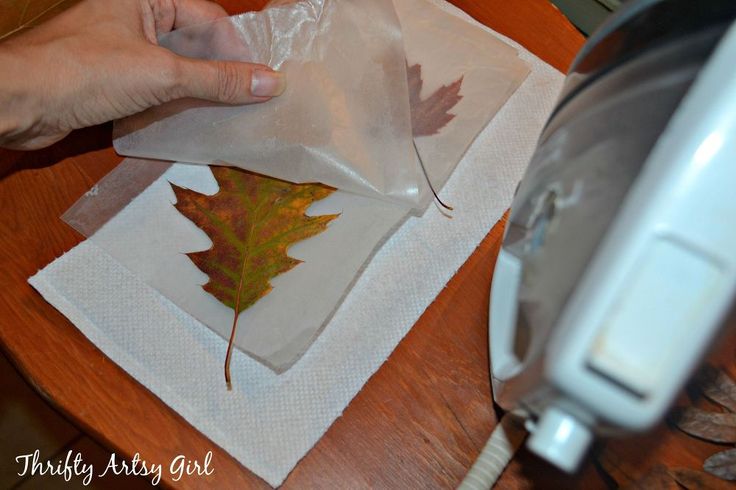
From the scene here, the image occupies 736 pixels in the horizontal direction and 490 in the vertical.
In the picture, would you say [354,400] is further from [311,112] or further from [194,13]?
[194,13]

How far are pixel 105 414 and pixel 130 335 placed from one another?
0.06m

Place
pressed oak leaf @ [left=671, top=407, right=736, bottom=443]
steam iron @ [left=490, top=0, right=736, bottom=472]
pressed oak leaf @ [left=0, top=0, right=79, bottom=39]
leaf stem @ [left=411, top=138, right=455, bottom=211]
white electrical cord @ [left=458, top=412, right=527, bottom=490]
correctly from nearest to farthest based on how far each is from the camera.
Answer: steam iron @ [left=490, top=0, right=736, bottom=472], pressed oak leaf @ [left=671, top=407, right=736, bottom=443], white electrical cord @ [left=458, top=412, right=527, bottom=490], leaf stem @ [left=411, top=138, right=455, bottom=211], pressed oak leaf @ [left=0, top=0, right=79, bottom=39]

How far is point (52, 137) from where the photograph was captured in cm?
56

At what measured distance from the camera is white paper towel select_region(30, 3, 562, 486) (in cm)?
48

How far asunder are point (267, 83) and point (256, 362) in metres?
0.24

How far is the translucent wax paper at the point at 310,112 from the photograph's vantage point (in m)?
0.54

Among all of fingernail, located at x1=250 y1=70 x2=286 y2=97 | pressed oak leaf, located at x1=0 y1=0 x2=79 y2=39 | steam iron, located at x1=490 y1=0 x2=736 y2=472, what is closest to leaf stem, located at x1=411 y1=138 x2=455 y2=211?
fingernail, located at x1=250 y1=70 x2=286 y2=97

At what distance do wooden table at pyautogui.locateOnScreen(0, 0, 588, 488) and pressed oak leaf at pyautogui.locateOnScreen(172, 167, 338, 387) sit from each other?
0.31 feet

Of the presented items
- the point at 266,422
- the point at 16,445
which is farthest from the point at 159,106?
the point at 16,445

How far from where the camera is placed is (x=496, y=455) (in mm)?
449

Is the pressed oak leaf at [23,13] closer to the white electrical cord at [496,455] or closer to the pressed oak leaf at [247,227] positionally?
the pressed oak leaf at [247,227]

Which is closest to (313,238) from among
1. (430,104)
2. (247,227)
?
(247,227)

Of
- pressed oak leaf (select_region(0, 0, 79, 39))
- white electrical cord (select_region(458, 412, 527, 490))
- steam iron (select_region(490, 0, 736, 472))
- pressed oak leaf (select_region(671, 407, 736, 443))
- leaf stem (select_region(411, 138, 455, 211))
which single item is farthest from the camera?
pressed oak leaf (select_region(0, 0, 79, 39))

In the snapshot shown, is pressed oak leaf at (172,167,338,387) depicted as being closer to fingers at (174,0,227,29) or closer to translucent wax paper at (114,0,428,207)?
translucent wax paper at (114,0,428,207)
